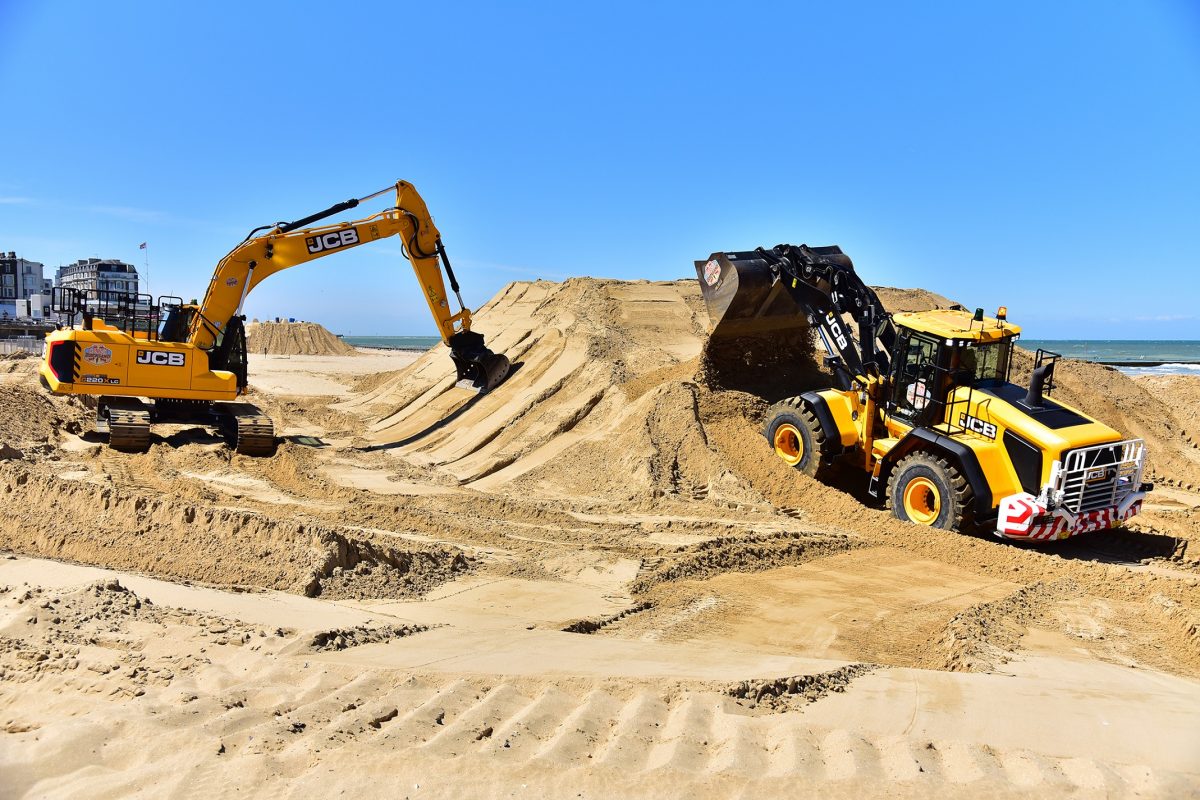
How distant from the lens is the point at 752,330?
1330cm

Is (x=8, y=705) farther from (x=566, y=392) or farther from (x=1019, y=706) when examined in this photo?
(x=566, y=392)

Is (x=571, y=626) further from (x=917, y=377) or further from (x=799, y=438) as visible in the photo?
(x=799, y=438)

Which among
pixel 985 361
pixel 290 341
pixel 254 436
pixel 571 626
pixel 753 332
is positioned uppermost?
pixel 753 332

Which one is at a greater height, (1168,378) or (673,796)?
(1168,378)

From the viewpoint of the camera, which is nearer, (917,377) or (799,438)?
(917,377)

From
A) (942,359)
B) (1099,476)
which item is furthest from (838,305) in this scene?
(1099,476)

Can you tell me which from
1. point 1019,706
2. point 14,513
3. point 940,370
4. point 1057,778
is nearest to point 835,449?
point 940,370

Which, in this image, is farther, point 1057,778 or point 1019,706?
point 1019,706

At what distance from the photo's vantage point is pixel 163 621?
512cm

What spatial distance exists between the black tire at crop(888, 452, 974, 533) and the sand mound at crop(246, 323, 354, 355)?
39.9 metres

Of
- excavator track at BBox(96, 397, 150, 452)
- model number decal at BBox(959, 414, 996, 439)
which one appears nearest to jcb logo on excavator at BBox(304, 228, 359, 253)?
excavator track at BBox(96, 397, 150, 452)

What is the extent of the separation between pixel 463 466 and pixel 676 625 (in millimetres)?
7326

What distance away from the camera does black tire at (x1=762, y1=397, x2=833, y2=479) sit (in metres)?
11.2

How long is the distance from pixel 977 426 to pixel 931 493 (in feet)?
2.88
